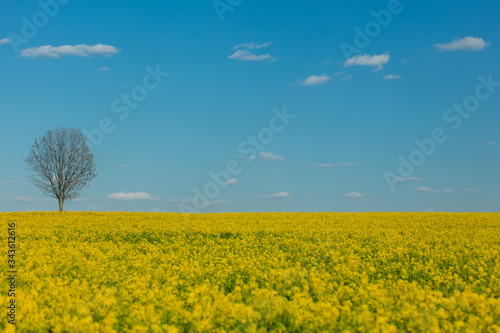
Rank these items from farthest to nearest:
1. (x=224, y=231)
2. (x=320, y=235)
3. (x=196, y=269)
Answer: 1. (x=224, y=231)
2. (x=320, y=235)
3. (x=196, y=269)

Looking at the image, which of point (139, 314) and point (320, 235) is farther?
point (320, 235)

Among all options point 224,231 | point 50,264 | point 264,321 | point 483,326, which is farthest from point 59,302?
point 224,231

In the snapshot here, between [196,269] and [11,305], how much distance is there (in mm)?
4795

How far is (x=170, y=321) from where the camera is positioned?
7.82m

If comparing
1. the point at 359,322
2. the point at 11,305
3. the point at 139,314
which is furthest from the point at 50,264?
the point at 359,322

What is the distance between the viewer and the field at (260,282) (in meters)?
7.56

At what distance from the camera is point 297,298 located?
8.66m

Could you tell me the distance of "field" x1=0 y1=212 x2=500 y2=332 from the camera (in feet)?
24.8

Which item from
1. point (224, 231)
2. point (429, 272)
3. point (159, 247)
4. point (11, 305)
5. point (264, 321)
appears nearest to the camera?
point (264, 321)

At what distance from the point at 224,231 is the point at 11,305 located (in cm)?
1395

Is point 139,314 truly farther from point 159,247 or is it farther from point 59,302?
point 159,247

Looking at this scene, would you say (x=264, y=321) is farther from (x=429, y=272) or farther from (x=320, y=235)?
(x=320, y=235)

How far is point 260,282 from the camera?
37.6ft

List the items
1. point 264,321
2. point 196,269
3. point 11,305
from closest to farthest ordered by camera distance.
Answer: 1. point 264,321
2. point 11,305
3. point 196,269
